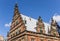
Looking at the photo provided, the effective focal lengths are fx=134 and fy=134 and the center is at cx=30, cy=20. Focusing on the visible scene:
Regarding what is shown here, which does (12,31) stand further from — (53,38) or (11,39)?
(53,38)

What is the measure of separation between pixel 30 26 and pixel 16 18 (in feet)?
23.1

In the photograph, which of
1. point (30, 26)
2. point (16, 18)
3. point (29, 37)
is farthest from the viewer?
point (16, 18)

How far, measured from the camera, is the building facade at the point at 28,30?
140 ft

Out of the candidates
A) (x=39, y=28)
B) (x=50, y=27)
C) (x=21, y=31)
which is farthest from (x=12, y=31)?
(x=50, y=27)

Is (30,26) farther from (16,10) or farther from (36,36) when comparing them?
(16,10)

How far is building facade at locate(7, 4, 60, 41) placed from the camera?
42656 mm

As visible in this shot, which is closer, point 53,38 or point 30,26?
point 30,26

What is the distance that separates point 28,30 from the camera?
139ft

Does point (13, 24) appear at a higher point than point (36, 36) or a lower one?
higher

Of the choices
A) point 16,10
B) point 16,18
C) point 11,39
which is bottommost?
point 11,39

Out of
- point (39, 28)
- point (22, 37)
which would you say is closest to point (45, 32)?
→ point (39, 28)

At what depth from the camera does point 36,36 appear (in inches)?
1734

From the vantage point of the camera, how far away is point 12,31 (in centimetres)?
5103

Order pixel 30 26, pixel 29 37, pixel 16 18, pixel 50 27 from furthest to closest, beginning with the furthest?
pixel 50 27, pixel 16 18, pixel 30 26, pixel 29 37
